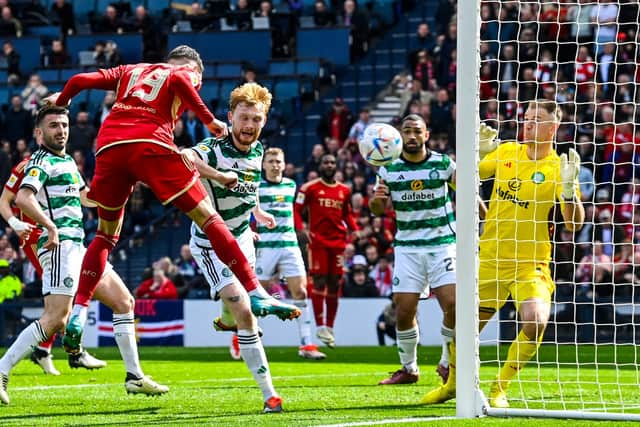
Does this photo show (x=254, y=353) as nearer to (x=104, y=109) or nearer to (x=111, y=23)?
(x=104, y=109)

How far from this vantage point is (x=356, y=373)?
40.3 ft

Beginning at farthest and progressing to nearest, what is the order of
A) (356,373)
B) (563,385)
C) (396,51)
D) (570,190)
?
(396,51), (356,373), (563,385), (570,190)

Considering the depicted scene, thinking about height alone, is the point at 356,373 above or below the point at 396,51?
Result: below

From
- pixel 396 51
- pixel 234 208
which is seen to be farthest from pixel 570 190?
pixel 396 51

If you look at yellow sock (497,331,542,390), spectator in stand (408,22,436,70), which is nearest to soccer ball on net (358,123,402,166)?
yellow sock (497,331,542,390)

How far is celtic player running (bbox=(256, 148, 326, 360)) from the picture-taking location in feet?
49.4

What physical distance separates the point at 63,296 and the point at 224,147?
175 centimetres

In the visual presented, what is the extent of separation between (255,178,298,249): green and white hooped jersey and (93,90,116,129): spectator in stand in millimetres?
9965

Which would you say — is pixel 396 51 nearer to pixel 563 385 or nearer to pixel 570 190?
pixel 563 385

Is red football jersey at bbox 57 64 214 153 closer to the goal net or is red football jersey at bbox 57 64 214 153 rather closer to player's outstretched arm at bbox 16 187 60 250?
player's outstretched arm at bbox 16 187 60 250

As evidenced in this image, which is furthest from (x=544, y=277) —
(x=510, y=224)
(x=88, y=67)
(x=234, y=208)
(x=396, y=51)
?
(x=88, y=67)

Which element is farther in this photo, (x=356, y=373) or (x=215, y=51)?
(x=215, y=51)

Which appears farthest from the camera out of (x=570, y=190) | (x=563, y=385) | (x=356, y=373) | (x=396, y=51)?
(x=396, y=51)

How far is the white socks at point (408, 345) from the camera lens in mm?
10430
